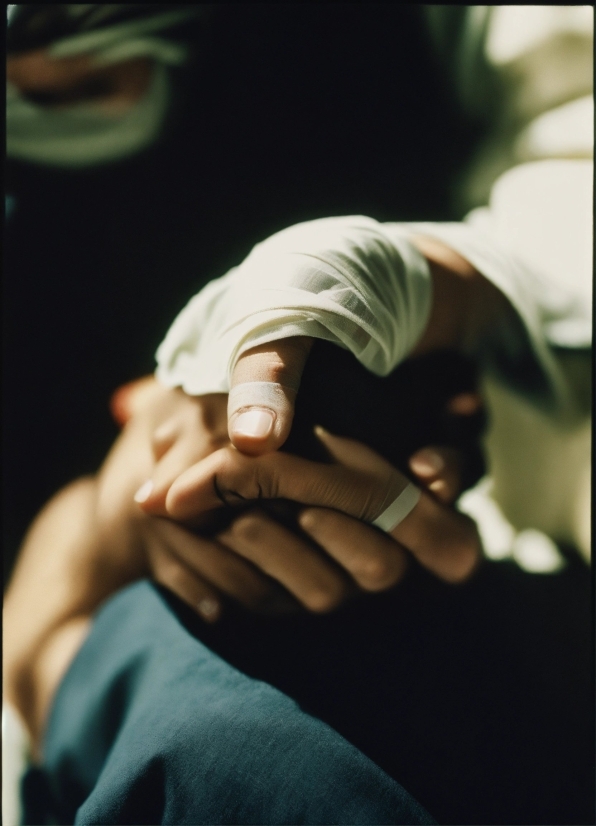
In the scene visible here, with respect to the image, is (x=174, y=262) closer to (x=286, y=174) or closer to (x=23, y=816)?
(x=286, y=174)

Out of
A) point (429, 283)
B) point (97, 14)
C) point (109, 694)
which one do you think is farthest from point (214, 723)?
point (97, 14)

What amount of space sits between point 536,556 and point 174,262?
16.3 inches

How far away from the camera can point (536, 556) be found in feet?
1.57

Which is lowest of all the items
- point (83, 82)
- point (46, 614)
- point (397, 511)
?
point (46, 614)

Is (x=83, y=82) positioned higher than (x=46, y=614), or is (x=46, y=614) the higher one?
(x=83, y=82)

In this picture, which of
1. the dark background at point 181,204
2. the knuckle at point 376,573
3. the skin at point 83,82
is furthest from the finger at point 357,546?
the skin at point 83,82

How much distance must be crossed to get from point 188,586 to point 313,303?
206mm

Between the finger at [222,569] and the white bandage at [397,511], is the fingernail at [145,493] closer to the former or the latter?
the finger at [222,569]

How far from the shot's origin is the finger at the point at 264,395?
258 mm

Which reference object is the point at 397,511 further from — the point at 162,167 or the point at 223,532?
the point at 162,167

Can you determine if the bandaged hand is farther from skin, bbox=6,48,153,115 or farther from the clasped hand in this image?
skin, bbox=6,48,153,115

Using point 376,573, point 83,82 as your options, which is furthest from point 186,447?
point 83,82

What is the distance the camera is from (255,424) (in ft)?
0.84

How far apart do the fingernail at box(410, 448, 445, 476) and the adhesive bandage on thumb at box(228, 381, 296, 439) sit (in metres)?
0.11
